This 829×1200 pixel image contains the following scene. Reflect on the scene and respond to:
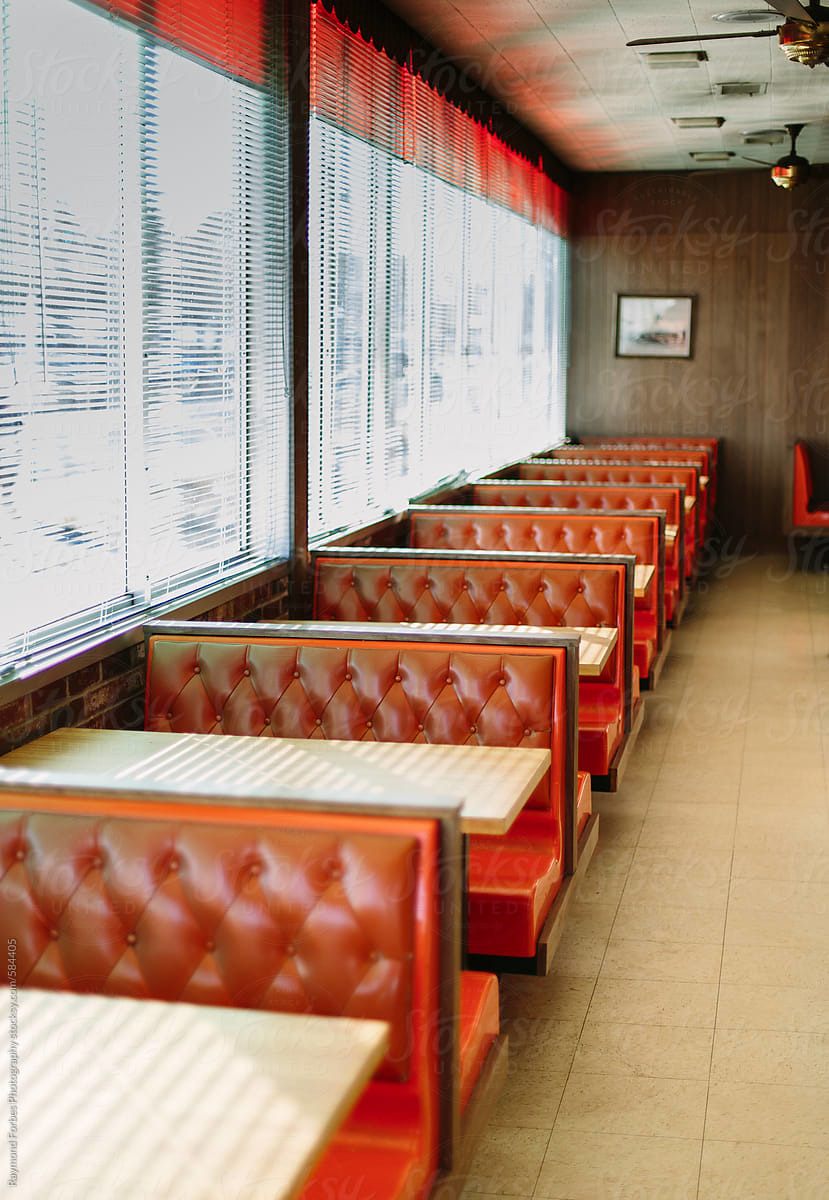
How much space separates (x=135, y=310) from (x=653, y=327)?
9.53 meters

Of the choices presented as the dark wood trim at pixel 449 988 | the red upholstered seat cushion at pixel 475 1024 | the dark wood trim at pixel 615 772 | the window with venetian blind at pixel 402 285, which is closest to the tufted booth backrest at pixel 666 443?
the window with venetian blind at pixel 402 285

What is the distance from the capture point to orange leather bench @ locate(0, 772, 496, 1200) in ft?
7.30

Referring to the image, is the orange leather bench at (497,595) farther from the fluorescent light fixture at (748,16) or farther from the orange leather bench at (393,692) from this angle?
the fluorescent light fixture at (748,16)

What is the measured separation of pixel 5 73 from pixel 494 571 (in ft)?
8.81

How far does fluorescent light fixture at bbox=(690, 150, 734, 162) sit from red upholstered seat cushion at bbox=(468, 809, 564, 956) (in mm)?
8876

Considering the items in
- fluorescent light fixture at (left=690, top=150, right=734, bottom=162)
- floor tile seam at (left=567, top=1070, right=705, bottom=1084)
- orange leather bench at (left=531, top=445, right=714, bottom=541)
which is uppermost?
fluorescent light fixture at (left=690, top=150, right=734, bottom=162)

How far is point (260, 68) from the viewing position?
192 inches

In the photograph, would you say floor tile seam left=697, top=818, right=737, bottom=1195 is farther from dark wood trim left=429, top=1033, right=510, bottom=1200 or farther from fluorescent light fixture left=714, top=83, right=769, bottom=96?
fluorescent light fixture left=714, top=83, right=769, bottom=96

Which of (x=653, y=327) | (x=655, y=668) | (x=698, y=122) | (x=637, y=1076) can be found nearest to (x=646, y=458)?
(x=698, y=122)

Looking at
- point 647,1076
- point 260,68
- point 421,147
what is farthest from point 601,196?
point 647,1076

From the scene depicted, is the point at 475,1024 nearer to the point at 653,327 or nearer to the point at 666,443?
the point at 666,443

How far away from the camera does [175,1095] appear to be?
1696 millimetres

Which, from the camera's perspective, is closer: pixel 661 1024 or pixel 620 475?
pixel 661 1024

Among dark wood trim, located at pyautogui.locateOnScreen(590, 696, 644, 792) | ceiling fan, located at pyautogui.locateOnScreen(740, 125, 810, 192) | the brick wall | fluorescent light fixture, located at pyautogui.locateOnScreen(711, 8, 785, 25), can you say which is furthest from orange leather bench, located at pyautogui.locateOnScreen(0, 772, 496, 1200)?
ceiling fan, located at pyautogui.locateOnScreen(740, 125, 810, 192)
